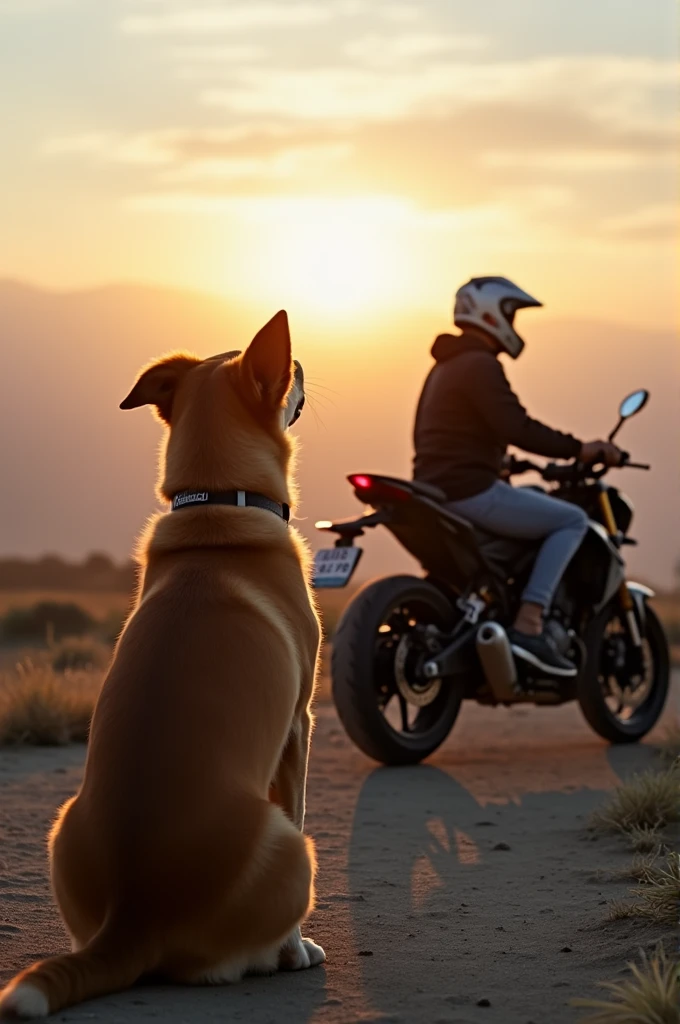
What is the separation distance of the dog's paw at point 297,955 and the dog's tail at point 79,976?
1.81 feet

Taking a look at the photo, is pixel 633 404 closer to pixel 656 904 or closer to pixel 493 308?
pixel 493 308

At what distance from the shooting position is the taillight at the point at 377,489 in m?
8.75

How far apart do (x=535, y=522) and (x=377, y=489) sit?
1063 mm

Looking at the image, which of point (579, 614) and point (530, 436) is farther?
point (579, 614)

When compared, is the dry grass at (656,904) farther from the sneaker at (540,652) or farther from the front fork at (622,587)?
the front fork at (622,587)

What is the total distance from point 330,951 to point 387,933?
1.13 feet

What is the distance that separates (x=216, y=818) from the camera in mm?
4078

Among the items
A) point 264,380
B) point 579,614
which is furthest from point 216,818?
point 579,614

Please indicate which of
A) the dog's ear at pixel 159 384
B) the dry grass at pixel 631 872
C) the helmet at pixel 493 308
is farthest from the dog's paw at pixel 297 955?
the helmet at pixel 493 308

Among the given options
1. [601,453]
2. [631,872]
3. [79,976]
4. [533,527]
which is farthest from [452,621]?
[79,976]

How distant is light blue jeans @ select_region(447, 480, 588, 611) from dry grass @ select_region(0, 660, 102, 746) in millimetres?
3236

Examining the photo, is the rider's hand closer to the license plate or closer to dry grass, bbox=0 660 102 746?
the license plate

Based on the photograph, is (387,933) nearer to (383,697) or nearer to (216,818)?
(216,818)

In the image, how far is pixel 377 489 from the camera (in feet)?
28.8
